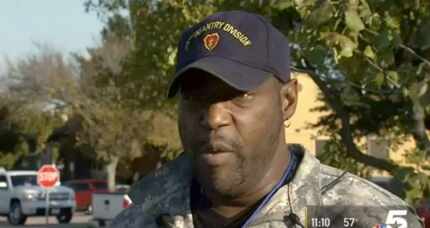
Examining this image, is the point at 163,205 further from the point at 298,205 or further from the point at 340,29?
the point at 340,29

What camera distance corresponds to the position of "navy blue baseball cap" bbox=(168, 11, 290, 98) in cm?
228

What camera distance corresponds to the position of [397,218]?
7.19 ft

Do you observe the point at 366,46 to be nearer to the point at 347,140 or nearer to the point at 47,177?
the point at 347,140

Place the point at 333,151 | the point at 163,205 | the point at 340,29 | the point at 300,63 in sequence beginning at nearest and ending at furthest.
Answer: the point at 163,205
the point at 340,29
the point at 300,63
the point at 333,151

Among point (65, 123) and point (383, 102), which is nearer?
point (383, 102)

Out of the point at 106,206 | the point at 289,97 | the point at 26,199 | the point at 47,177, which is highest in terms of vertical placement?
the point at 289,97

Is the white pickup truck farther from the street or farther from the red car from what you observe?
the red car

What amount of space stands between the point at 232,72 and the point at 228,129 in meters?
0.13

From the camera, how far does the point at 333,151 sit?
1745cm

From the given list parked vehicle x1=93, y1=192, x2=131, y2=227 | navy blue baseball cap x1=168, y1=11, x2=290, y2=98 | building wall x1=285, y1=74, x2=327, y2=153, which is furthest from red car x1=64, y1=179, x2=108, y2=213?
navy blue baseball cap x1=168, y1=11, x2=290, y2=98

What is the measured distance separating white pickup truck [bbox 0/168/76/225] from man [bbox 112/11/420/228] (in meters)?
31.7

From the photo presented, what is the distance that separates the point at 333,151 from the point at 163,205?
49.3 feet

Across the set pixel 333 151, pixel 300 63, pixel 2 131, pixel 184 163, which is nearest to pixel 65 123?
pixel 2 131

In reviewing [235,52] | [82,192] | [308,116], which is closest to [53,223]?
[82,192]
